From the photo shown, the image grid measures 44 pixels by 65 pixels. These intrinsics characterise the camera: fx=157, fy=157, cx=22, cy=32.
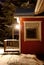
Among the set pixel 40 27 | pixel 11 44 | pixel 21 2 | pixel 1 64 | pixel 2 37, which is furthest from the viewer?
pixel 21 2

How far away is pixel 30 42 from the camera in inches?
454

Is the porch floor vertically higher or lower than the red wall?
lower

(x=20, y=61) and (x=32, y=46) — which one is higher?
(x=32, y=46)

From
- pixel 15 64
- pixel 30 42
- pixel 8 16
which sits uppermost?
pixel 8 16

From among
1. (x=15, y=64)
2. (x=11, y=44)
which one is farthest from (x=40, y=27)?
(x=11, y=44)

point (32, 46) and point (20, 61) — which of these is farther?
point (32, 46)

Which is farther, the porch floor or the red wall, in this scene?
the red wall

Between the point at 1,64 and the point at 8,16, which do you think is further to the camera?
the point at 8,16

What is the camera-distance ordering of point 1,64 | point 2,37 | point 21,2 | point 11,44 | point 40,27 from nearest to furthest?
1. point 1,64
2. point 40,27
3. point 11,44
4. point 2,37
5. point 21,2

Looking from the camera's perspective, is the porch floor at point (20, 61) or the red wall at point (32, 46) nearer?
the porch floor at point (20, 61)

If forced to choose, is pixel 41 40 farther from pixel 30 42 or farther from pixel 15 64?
pixel 15 64

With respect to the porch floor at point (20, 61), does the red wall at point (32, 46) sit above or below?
above

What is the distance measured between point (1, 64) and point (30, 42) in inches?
160

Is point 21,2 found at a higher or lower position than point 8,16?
higher
